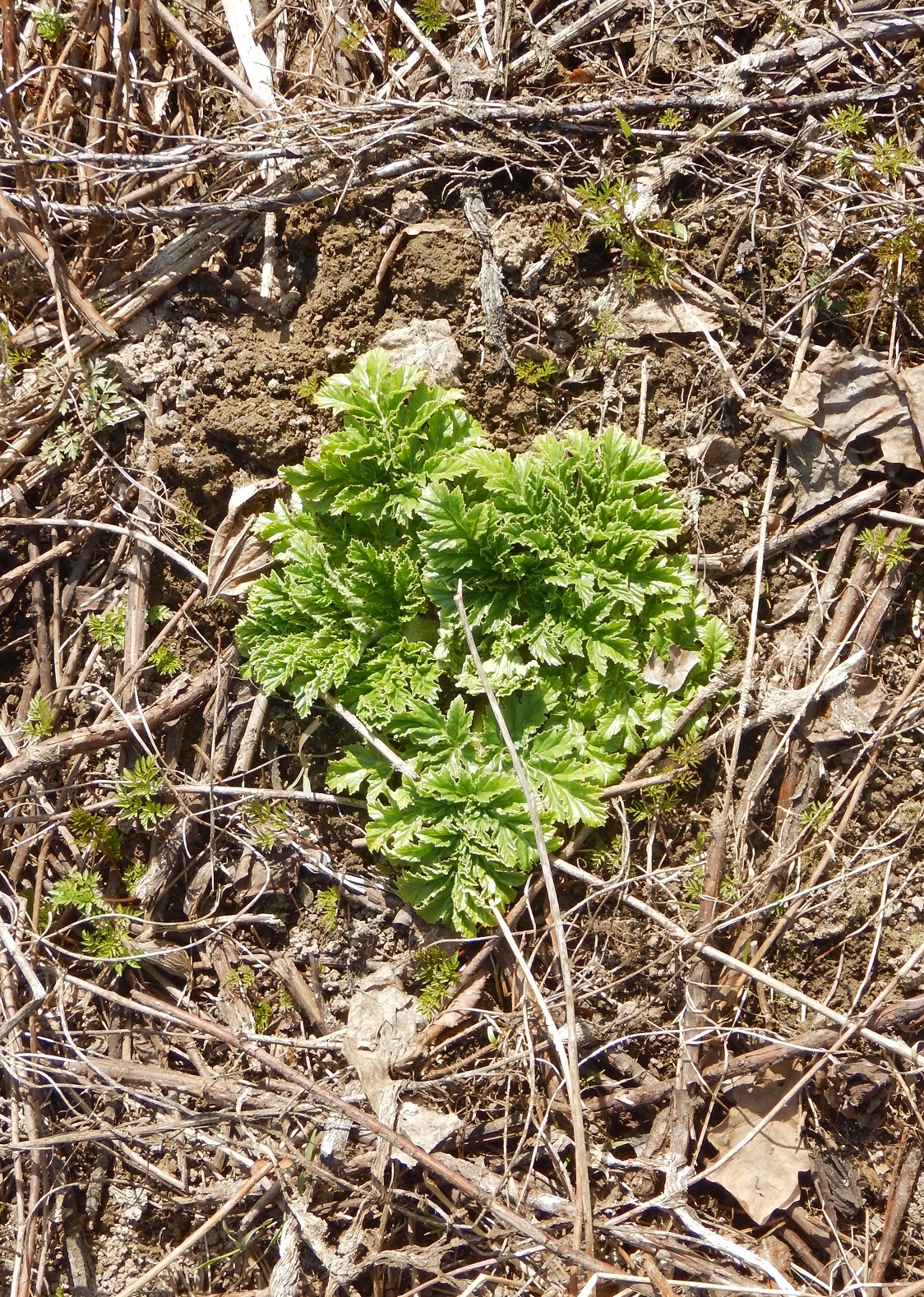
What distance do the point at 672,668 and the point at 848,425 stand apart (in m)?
1.28

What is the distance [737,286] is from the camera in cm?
404

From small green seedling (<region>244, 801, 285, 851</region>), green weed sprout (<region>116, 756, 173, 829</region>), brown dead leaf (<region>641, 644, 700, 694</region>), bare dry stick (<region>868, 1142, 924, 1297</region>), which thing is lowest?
bare dry stick (<region>868, 1142, 924, 1297</region>)

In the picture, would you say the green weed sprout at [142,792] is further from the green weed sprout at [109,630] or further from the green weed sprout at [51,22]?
the green weed sprout at [51,22]

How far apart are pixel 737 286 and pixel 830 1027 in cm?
311

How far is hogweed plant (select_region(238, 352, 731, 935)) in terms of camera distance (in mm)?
3756

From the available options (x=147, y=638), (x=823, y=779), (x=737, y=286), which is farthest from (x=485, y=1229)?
(x=737, y=286)

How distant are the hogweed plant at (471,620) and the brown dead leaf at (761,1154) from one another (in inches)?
49.5

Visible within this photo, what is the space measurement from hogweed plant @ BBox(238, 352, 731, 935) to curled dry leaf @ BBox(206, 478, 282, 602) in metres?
0.18

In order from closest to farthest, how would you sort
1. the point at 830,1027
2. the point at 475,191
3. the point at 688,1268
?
the point at 688,1268
the point at 830,1027
the point at 475,191

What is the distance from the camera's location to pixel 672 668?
12.8 ft

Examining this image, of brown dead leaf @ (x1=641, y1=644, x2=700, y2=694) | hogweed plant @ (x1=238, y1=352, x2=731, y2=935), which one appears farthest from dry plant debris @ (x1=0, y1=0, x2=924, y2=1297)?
hogweed plant @ (x1=238, y1=352, x2=731, y2=935)

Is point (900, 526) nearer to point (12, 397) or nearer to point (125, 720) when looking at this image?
point (125, 720)

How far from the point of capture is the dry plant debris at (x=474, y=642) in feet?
12.3

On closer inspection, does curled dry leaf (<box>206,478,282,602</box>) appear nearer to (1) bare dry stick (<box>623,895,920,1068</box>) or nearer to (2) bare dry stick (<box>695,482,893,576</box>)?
(2) bare dry stick (<box>695,482,893,576</box>)
